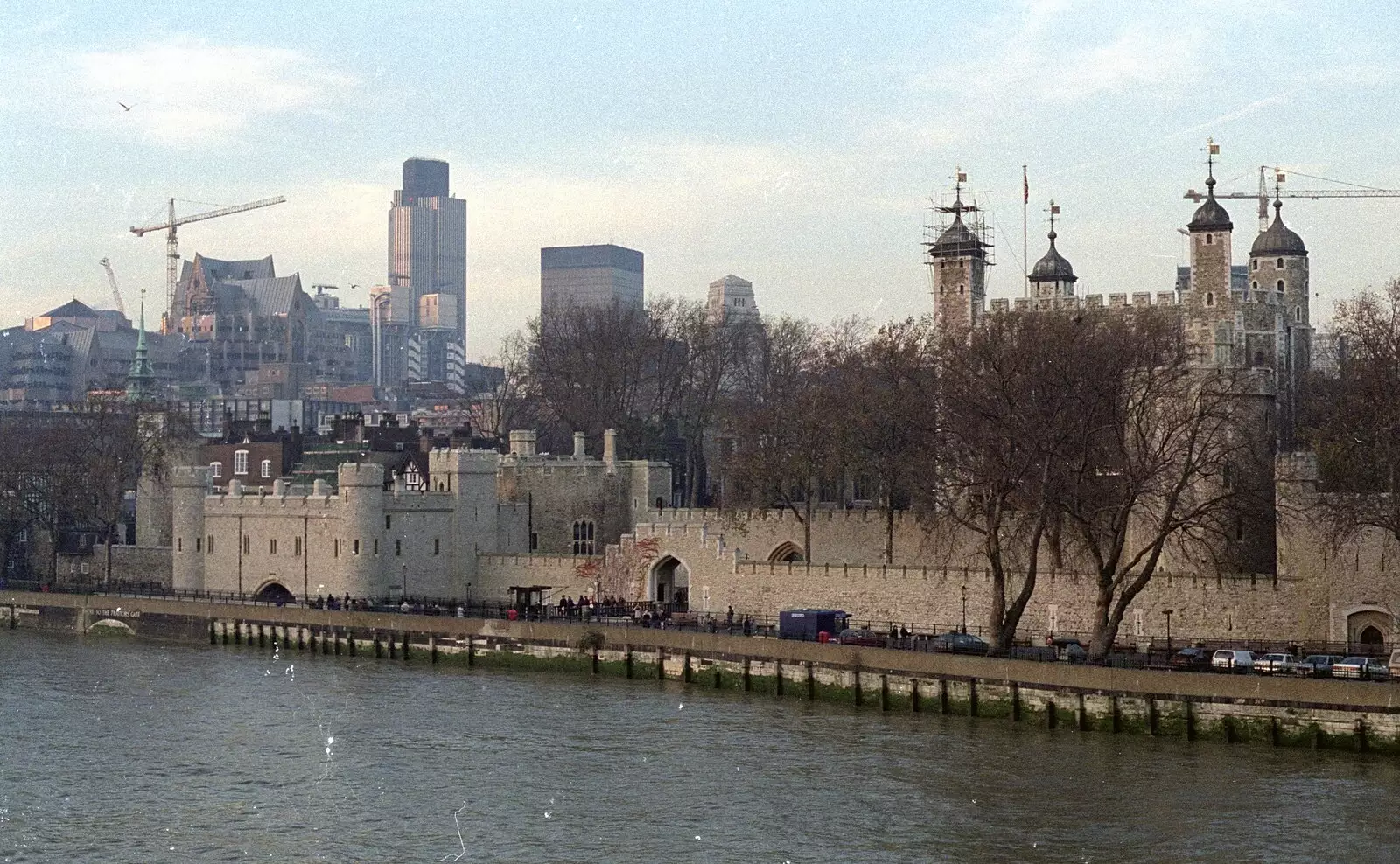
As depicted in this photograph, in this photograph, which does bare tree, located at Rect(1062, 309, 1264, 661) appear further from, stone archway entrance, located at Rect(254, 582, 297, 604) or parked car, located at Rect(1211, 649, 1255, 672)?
stone archway entrance, located at Rect(254, 582, 297, 604)

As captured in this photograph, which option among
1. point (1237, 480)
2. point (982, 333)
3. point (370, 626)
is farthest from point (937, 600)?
point (370, 626)

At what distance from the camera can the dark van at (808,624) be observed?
64.2 m

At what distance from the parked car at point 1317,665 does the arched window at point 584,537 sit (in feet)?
123

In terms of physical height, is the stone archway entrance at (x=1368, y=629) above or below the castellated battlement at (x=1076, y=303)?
below

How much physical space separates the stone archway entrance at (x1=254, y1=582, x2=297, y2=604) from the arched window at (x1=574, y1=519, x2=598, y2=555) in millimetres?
11190

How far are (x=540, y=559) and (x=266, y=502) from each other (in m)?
11.2

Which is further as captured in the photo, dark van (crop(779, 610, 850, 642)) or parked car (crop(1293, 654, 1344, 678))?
dark van (crop(779, 610, 850, 642))

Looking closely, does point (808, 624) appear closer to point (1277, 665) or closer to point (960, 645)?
point (960, 645)

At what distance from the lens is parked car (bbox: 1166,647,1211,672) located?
174 ft

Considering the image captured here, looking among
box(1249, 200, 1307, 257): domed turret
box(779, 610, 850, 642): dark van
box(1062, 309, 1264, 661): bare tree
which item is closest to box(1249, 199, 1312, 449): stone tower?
box(1249, 200, 1307, 257): domed turret

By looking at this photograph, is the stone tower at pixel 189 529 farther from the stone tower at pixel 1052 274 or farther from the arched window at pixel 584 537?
the stone tower at pixel 1052 274

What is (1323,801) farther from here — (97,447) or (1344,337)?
(97,447)


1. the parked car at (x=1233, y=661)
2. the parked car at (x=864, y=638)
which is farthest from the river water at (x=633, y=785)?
the parked car at (x=1233, y=661)

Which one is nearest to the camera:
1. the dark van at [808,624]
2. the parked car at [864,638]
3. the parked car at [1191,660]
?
→ the parked car at [1191,660]
